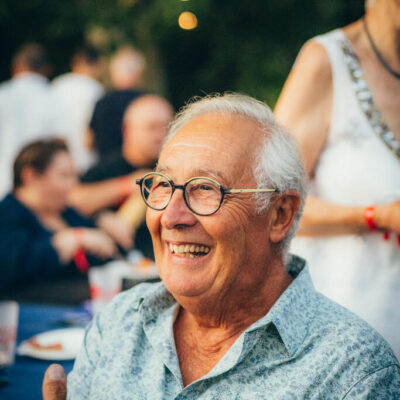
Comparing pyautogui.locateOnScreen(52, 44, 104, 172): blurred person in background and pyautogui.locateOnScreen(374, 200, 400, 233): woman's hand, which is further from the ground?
pyautogui.locateOnScreen(52, 44, 104, 172): blurred person in background

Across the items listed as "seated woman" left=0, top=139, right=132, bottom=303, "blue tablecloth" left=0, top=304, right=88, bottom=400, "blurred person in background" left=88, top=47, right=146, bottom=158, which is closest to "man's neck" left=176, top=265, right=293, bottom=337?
"blue tablecloth" left=0, top=304, right=88, bottom=400

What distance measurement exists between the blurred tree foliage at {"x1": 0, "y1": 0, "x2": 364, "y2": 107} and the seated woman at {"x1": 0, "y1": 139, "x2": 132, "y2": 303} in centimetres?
346

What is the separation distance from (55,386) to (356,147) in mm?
1502

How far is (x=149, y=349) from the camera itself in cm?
191

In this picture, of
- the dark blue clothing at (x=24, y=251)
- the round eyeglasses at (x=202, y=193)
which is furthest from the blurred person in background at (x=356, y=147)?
the dark blue clothing at (x=24, y=251)

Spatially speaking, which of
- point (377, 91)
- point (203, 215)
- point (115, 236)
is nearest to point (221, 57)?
point (115, 236)

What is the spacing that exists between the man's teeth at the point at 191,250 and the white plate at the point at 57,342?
2.97 feet

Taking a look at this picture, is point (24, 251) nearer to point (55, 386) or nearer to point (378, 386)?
point (55, 386)

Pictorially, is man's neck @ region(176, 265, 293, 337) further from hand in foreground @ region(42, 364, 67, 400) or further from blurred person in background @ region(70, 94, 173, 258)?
blurred person in background @ region(70, 94, 173, 258)

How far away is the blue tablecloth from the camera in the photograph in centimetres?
218

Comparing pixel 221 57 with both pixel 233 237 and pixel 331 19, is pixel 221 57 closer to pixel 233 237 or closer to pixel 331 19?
pixel 331 19

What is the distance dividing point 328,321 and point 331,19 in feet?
23.7

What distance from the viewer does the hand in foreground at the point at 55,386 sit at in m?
1.84

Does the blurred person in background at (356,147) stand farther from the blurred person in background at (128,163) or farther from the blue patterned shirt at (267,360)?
the blurred person in background at (128,163)
